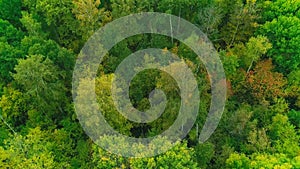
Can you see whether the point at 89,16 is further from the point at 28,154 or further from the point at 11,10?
the point at 28,154

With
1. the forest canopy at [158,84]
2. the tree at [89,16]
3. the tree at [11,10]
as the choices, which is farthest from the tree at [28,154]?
the tree at [11,10]

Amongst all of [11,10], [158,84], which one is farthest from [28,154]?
[11,10]

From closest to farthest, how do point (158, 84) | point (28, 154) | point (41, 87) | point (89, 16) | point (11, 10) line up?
1. point (28, 154)
2. point (158, 84)
3. point (41, 87)
4. point (89, 16)
5. point (11, 10)

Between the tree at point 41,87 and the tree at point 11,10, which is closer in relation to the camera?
the tree at point 41,87

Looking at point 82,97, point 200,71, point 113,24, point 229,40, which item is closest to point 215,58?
point 200,71

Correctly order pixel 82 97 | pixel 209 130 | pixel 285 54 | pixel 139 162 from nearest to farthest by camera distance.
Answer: pixel 139 162 → pixel 82 97 → pixel 209 130 → pixel 285 54

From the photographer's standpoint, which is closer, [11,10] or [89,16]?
[89,16]

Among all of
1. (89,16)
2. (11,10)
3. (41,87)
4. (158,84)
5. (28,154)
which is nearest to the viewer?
(28,154)

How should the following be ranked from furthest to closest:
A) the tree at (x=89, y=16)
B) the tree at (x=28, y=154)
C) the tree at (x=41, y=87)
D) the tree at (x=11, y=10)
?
the tree at (x=11, y=10), the tree at (x=89, y=16), the tree at (x=41, y=87), the tree at (x=28, y=154)

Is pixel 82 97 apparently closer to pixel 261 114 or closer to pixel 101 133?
pixel 101 133

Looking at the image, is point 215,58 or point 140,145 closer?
point 140,145

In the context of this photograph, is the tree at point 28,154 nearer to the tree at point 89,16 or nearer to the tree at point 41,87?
the tree at point 41,87
